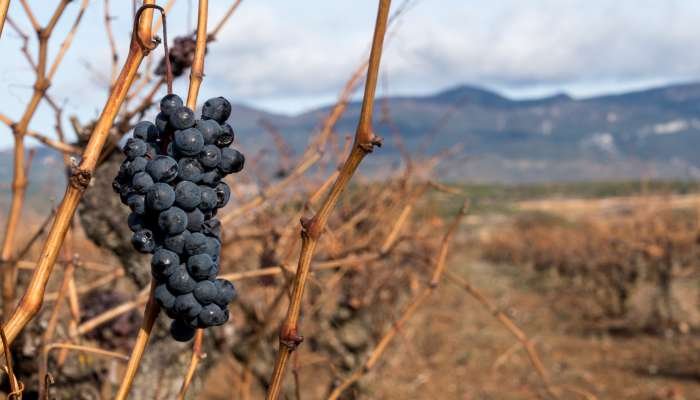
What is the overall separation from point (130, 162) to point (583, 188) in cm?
9833

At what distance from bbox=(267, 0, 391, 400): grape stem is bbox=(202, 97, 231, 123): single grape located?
180 mm

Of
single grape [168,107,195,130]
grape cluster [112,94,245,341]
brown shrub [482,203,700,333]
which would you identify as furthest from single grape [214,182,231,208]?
brown shrub [482,203,700,333]

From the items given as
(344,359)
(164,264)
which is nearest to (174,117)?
(164,264)

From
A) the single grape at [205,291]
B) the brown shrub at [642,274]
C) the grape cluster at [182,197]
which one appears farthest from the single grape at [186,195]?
the brown shrub at [642,274]

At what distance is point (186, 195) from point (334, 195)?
0.67 feet

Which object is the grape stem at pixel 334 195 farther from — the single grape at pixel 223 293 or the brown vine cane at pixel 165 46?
the brown vine cane at pixel 165 46

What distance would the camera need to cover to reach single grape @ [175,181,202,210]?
0.98 meters

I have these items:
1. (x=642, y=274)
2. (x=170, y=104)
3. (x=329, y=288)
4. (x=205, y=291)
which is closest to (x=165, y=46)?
(x=170, y=104)

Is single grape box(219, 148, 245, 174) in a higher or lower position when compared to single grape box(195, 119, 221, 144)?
lower

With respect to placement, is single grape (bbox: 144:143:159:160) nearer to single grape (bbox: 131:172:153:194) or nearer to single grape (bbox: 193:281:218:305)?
single grape (bbox: 131:172:153:194)

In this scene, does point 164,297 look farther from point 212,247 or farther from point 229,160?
point 229,160

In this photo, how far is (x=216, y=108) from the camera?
3.27ft

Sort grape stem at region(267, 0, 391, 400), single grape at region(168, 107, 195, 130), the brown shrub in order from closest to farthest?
grape stem at region(267, 0, 391, 400) < single grape at region(168, 107, 195, 130) < the brown shrub

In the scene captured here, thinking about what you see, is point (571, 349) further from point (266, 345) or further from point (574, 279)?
point (266, 345)
